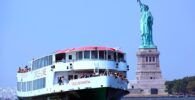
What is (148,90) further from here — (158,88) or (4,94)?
(4,94)

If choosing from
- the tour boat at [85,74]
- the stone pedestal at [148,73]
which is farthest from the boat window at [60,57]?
the stone pedestal at [148,73]

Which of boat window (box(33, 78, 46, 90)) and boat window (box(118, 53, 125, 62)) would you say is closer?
boat window (box(118, 53, 125, 62))

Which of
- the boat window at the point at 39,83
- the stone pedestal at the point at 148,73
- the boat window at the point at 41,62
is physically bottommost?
the boat window at the point at 39,83

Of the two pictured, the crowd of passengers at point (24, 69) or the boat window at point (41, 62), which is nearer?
the boat window at point (41, 62)

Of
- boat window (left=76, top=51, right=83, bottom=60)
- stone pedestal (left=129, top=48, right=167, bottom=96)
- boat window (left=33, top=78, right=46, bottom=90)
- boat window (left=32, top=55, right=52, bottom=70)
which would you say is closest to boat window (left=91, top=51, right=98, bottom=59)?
boat window (left=76, top=51, right=83, bottom=60)

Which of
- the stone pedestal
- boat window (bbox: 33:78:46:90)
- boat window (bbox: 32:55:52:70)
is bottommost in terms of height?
boat window (bbox: 33:78:46:90)

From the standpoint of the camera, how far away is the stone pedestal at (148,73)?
632 feet

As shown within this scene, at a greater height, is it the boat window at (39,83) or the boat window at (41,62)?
the boat window at (41,62)

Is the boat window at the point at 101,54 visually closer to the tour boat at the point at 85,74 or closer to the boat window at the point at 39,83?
the tour boat at the point at 85,74

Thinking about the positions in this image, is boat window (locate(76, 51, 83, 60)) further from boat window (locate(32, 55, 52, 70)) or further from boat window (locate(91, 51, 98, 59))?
boat window (locate(32, 55, 52, 70))

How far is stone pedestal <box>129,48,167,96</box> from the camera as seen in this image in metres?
193

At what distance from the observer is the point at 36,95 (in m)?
59.2

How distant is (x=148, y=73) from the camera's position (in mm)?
196000

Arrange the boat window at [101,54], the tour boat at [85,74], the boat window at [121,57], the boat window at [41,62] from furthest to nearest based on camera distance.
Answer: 1. the boat window at [41,62]
2. the boat window at [121,57]
3. the boat window at [101,54]
4. the tour boat at [85,74]
